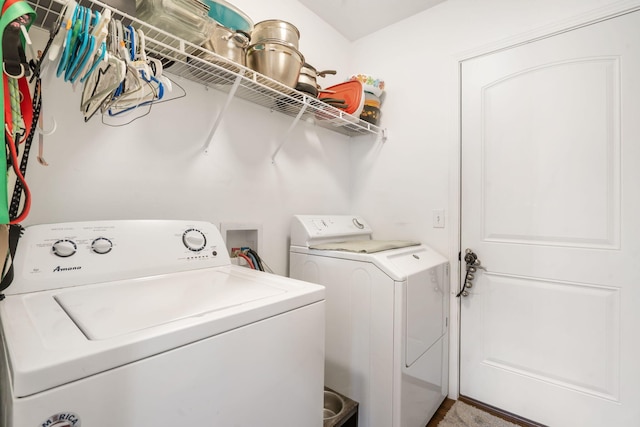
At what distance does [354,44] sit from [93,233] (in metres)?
2.29

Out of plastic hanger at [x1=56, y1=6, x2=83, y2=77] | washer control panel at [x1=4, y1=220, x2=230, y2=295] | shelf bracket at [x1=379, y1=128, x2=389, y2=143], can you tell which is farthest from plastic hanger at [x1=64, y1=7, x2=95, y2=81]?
shelf bracket at [x1=379, y1=128, x2=389, y2=143]

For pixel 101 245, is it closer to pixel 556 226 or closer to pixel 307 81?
pixel 307 81

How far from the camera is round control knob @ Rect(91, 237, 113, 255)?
931 millimetres

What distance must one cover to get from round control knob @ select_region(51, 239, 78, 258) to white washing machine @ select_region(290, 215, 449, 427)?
1.02 metres

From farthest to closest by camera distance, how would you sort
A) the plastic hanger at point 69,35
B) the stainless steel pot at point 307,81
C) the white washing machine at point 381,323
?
1. the stainless steel pot at point 307,81
2. the white washing machine at point 381,323
3. the plastic hanger at point 69,35

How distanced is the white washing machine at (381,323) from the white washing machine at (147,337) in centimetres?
50

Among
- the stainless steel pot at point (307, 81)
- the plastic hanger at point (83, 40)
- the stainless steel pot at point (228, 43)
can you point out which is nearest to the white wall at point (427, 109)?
the stainless steel pot at point (307, 81)

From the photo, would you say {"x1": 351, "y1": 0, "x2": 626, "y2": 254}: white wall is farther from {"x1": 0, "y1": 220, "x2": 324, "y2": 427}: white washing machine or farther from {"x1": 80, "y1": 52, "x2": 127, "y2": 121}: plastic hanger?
{"x1": 80, "y1": 52, "x2": 127, "y2": 121}: plastic hanger

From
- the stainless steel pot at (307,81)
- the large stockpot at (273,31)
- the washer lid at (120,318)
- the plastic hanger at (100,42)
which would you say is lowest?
the washer lid at (120,318)

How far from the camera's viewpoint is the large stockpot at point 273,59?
4.30ft

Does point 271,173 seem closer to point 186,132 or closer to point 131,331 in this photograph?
point 186,132

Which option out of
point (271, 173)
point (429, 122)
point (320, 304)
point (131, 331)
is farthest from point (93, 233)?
point (429, 122)

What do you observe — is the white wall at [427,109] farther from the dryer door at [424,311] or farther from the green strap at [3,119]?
the green strap at [3,119]

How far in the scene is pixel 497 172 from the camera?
1729 millimetres
